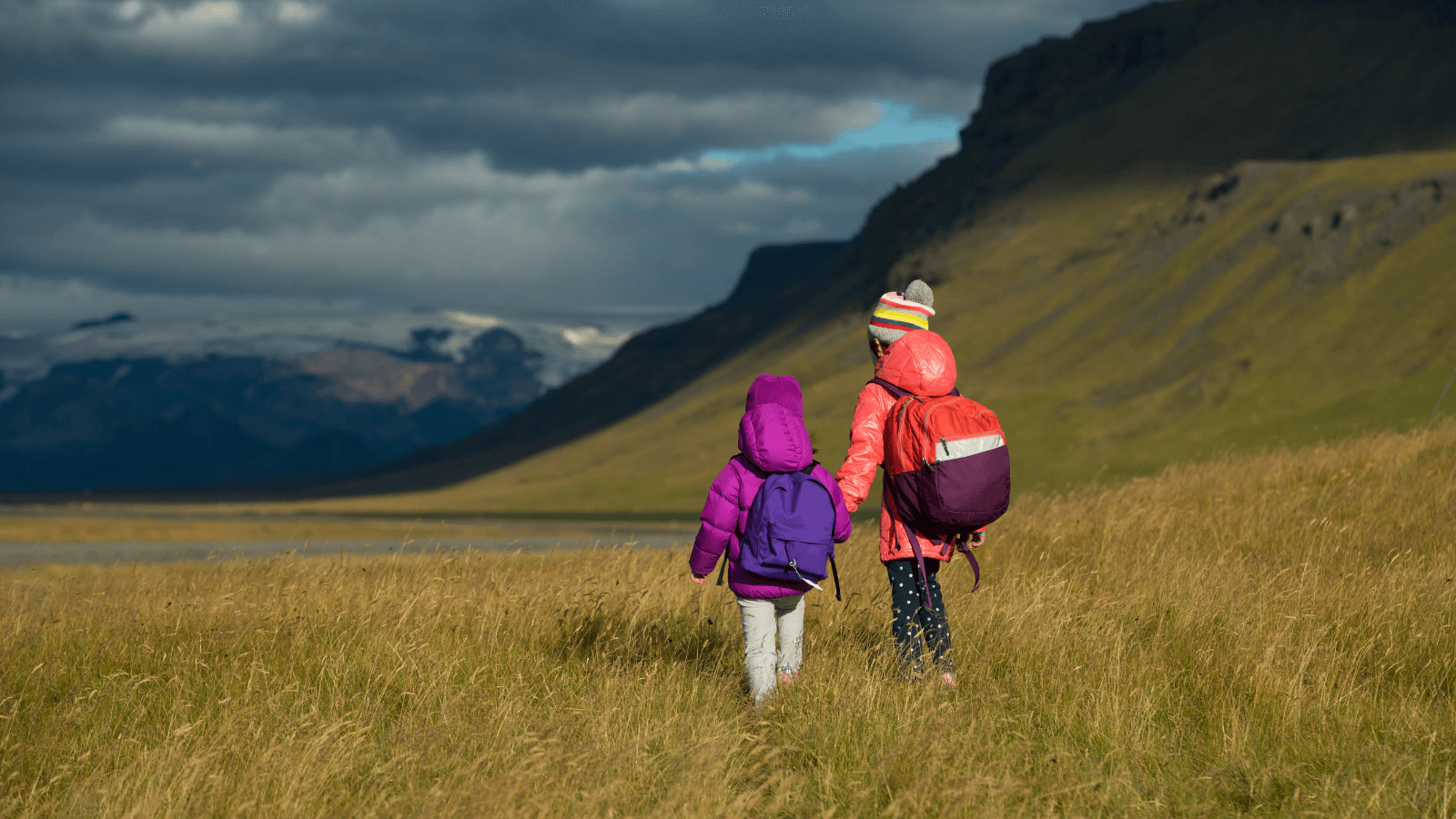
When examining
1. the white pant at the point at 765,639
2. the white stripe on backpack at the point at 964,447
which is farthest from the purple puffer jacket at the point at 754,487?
the white stripe on backpack at the point at 964,447

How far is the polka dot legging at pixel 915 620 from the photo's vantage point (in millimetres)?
5805

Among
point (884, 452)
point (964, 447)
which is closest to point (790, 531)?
point (884, 452)

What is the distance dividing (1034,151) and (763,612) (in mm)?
146156

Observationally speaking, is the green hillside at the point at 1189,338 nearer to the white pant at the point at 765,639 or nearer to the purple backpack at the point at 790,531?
the white pant at the point at 765,639

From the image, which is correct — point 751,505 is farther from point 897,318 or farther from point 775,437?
point 897,318

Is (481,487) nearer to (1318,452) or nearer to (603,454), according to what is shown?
(603,454)

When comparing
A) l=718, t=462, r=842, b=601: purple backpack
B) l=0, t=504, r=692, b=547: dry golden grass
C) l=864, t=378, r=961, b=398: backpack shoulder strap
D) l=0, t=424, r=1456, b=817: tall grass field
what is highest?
l=864, t=378, r=961, b=398: backpack shoulder strap

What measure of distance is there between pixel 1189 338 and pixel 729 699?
74.3 meters

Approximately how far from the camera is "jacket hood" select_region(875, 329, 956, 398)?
5.78m

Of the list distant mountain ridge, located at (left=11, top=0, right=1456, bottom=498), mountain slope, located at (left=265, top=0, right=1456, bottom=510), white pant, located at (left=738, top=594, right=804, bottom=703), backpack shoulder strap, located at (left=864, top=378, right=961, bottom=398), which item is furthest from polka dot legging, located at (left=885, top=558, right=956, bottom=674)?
distant mountain ridge, located at (left=11, top=0, right=1456, bottom=498)

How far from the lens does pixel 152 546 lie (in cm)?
2903

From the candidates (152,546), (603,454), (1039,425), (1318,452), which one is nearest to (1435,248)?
(1039,425)

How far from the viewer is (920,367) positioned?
5.79 metres

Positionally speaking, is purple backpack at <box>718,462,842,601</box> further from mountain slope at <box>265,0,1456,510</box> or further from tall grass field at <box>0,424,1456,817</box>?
mountain slope at <box>265,0,1456,510</box>
